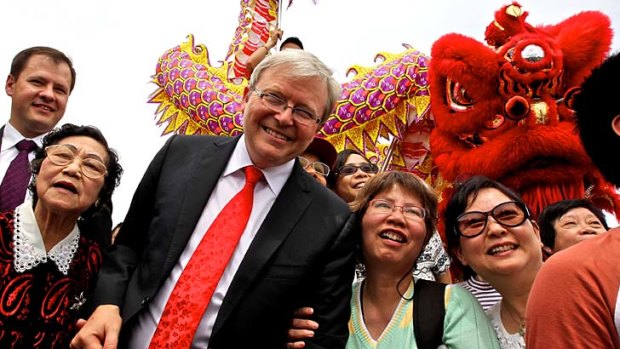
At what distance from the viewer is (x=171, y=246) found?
Result: 5.35 feet

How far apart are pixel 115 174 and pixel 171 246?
2.15 feet

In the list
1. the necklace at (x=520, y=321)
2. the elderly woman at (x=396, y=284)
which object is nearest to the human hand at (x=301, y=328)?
the elderly woman at (x=396, y=284)

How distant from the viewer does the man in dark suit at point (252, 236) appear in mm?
1588

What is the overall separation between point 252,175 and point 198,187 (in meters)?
0.18

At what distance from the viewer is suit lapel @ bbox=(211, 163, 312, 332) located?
5.18ft

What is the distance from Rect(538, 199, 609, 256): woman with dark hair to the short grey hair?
4.63ft

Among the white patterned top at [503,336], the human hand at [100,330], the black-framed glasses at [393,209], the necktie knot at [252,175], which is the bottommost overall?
the human hand at [100,330]

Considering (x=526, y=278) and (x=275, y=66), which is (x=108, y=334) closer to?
(x=275, y=66)

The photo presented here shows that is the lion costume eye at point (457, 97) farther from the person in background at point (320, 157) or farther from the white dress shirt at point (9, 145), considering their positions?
the white dress shirt at point (9, 145)

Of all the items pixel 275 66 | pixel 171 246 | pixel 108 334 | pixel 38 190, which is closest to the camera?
pixel 108 334

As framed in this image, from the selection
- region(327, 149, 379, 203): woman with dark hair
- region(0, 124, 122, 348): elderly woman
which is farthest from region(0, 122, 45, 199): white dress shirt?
region(327, 149, 379, 203): woman with dark hair

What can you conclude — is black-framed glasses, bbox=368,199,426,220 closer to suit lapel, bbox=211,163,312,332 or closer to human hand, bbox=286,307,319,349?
suit lapel, bbox=211,163,312,332

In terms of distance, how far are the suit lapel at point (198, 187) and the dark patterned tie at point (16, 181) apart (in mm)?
955

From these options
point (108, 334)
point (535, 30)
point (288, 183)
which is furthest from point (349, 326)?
point (535, 30)
